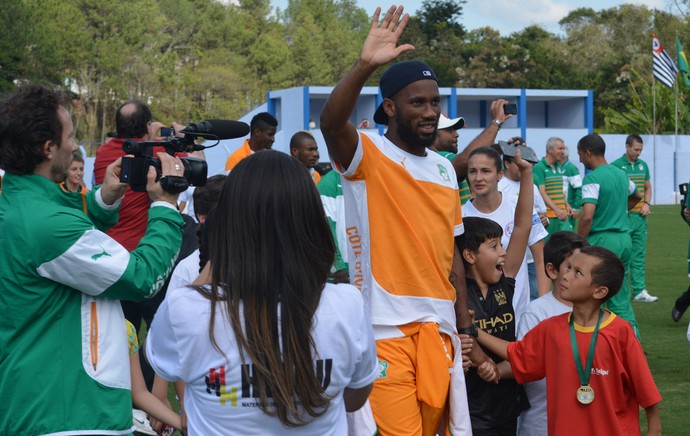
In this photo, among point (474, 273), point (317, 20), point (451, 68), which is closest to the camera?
point (474, 273)

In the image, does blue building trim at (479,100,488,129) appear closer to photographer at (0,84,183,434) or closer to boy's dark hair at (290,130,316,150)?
boy's dark hair at (290,130,316,150)

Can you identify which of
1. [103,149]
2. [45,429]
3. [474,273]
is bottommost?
[45,429]

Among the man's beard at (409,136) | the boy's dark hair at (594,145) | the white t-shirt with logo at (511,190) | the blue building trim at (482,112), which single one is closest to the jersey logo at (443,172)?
the man's beard at (409,136)

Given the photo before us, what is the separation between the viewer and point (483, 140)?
5.91m

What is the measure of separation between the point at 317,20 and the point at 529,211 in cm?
10942

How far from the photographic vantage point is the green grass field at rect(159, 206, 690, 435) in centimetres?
754

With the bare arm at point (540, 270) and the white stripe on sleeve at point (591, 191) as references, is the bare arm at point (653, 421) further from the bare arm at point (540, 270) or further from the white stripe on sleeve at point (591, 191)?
the white stripe on sleeve at point (591, 191)

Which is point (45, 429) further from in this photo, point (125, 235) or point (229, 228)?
point (125, 235)

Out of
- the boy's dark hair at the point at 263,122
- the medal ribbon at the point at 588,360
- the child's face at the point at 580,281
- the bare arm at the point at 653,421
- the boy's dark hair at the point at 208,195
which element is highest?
the boy's dark hair at the point at 263,122

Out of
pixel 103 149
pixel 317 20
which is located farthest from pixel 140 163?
pixel 317 20

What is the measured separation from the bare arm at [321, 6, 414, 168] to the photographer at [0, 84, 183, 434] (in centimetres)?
86

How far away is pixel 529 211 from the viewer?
18.4ft

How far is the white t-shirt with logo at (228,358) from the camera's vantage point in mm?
2684

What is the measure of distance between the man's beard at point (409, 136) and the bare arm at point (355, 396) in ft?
5.99
